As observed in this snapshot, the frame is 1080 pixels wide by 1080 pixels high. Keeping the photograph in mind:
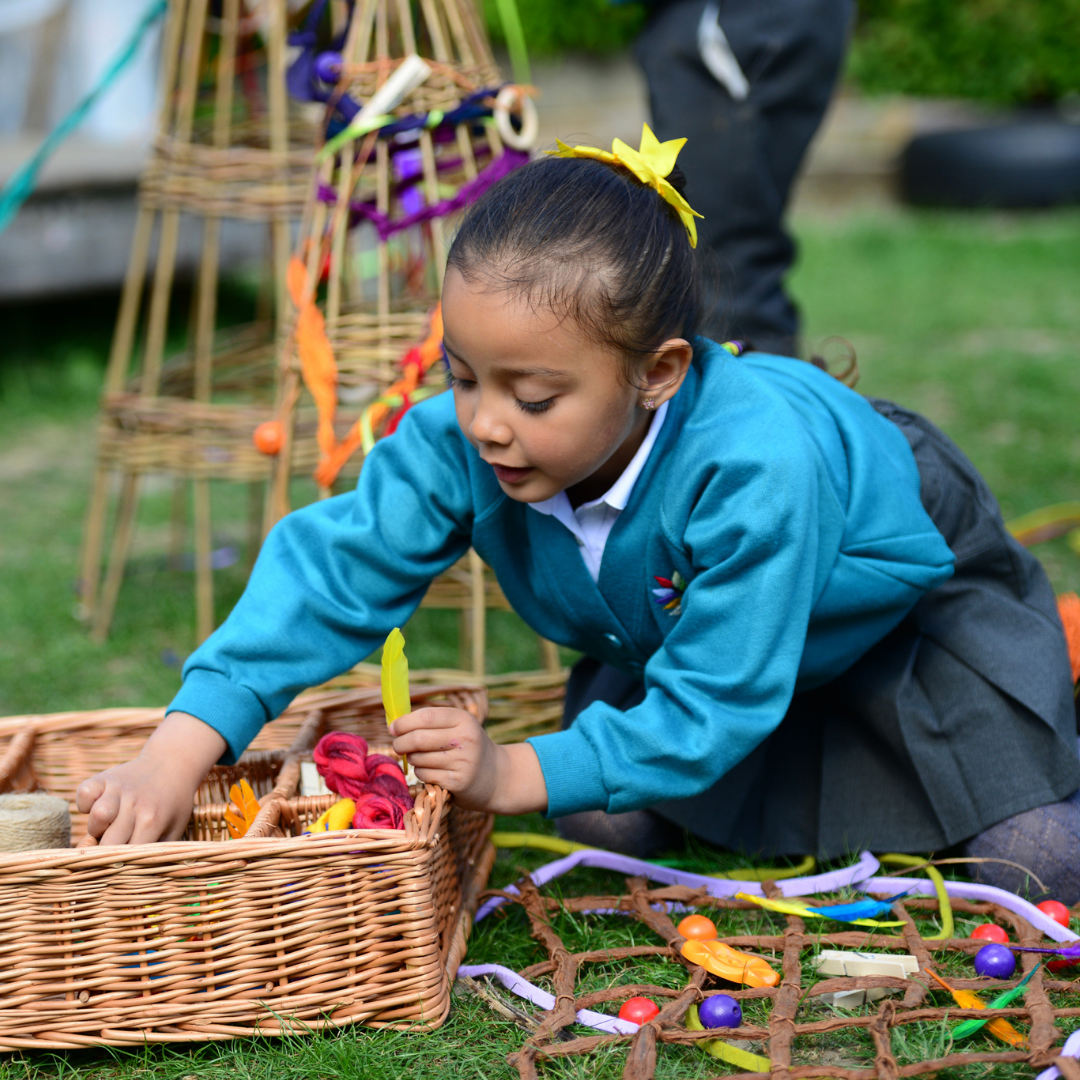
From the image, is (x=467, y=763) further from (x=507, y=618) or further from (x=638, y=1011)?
(x=507, y=618)

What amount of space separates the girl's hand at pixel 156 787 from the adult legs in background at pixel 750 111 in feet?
5.48

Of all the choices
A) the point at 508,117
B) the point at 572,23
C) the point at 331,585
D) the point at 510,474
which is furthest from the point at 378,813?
the point at 572,23

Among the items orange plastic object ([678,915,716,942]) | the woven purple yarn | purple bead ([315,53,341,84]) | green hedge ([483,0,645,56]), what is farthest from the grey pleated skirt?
green hedge ([483,0,645,56])

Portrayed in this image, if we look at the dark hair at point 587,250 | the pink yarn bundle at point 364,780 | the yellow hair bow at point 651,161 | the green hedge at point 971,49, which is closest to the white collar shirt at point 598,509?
the dark hair at point 587,250

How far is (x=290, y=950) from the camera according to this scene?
1.31 metres

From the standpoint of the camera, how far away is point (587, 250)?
1.28 metres

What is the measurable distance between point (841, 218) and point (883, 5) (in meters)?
1.86

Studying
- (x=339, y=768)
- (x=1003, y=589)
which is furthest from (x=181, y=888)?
(x=1003, y=589)

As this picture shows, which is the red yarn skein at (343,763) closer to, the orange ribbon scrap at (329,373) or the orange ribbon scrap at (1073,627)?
the orange ribbon scrap at (329,373)

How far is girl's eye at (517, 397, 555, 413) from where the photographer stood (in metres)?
1.29

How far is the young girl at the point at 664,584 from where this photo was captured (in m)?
1.31

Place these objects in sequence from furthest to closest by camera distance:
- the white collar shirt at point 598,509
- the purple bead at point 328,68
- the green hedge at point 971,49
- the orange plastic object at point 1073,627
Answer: the green hedge at point 971,49 → the purple bead at point 328,68 → the orange plastic object at point 1073,627 → the white collar shirt at point 598,509

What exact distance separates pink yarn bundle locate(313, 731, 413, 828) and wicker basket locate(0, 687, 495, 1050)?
5 centimetres

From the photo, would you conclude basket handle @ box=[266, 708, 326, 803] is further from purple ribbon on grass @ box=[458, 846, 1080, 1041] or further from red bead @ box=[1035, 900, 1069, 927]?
red bead @ box=[1035, 900, 1069, 927]
